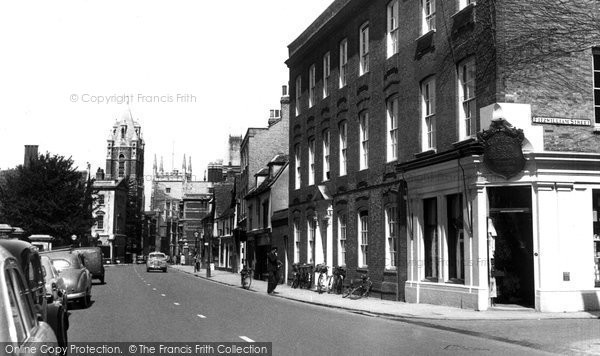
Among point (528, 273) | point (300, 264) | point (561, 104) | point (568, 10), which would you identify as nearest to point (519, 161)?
point (561, 104)

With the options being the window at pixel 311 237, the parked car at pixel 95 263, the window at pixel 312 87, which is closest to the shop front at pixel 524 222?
the window at pixel 311 237

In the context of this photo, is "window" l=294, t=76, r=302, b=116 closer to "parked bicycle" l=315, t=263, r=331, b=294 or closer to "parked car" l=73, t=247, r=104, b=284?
"parked bicycle" l=315, t=263, r=331, b=294

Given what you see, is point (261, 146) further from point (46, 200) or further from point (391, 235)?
point (391, 235)

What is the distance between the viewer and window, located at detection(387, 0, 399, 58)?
23.5 meters

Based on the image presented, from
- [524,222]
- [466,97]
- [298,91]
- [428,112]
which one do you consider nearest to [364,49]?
[428,112]

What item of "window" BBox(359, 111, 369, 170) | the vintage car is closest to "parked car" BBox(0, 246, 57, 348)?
"window" BBox(359, 111, 369, 170)

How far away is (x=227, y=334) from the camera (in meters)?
12.0

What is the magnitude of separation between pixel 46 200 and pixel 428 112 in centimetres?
5127

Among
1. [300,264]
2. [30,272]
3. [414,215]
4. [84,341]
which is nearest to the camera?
[30,272]

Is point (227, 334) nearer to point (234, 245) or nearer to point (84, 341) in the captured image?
point (84, 341)

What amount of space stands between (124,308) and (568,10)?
1474cm

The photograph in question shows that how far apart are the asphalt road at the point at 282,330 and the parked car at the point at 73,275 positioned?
52 cm

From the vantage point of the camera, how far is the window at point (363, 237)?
82.9 ft

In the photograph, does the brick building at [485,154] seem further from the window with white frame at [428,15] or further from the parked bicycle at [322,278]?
the parked bicycle at [322,278]
